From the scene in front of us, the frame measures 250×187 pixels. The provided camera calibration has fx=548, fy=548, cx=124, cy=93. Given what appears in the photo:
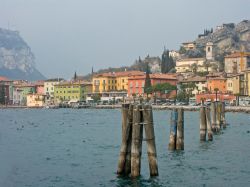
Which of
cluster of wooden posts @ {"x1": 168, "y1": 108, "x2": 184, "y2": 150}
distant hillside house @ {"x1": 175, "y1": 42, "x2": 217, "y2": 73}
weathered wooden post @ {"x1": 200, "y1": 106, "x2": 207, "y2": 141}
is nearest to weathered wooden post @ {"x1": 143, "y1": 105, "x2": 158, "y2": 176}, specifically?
cluster of wooden posts @ {"x1": 168, "y1": 108, "x2": 184, "y2": 150}

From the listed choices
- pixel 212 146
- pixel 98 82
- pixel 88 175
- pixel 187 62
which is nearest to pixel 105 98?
pixel 98 82

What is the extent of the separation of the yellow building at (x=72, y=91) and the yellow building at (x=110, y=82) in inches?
258

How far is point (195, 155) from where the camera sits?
31.0 meters

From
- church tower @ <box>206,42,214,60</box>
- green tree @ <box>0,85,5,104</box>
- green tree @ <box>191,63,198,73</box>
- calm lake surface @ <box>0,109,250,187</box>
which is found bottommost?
calm lake surface @ <box>0,109,250,187</box>

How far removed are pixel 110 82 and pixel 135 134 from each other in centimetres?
15172

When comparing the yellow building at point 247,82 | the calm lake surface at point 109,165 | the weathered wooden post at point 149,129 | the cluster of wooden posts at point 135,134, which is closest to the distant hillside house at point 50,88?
the yellow building at point 247,82

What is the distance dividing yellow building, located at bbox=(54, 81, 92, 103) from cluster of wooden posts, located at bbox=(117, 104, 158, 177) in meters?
158

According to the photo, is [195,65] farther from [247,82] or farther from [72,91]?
[247,82]

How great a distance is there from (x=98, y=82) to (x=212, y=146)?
138 meters

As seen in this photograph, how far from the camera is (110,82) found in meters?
172

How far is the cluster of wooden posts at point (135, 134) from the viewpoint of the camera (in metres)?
20.2

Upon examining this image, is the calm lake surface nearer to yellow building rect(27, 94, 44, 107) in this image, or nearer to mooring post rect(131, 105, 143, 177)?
mooring post rect(131, 105, 143, 177)

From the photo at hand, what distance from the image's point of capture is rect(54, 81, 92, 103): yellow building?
179750 mm

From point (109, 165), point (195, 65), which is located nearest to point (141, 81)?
point (195, 65)
